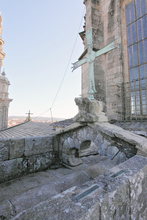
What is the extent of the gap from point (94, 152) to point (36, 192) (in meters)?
2.44

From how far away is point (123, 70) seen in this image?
8.00m

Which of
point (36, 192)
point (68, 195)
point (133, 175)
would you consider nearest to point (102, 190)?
point (68, 195)

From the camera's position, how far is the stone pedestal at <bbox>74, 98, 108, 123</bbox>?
260 cm

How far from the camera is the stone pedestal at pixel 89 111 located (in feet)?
8.52

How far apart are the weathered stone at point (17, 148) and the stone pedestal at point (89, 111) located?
1329 millimetres

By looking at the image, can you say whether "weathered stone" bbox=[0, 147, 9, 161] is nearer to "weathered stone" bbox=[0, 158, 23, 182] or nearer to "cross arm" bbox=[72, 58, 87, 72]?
"weathered stone" bbox=[0, 158, 23, 182]

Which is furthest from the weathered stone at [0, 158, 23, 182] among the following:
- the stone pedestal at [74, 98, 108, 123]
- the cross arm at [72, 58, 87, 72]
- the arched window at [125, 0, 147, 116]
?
the arched window at [125, 0, 147, 116]

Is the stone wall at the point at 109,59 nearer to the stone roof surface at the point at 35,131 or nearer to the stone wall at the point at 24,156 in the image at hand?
the stone roof surface at the point at 35,131

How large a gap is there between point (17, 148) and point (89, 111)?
1.73 m

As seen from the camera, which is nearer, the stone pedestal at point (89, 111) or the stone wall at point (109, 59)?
the stone pedestal at point (89, 111)

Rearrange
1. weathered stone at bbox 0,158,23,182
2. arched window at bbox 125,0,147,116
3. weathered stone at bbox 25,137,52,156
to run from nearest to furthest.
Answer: weathered stone at bbox 0,158,23,182, weathered stone at bbox 25,137,52,156, arched window at bbox 125,0,147,116

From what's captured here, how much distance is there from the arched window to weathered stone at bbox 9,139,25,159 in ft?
21.9

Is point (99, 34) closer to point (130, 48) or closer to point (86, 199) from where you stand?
point (130, 48)

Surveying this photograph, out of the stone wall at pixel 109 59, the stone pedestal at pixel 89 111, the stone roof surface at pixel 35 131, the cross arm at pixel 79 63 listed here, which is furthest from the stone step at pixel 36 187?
the stone wall at pixel 109 59
